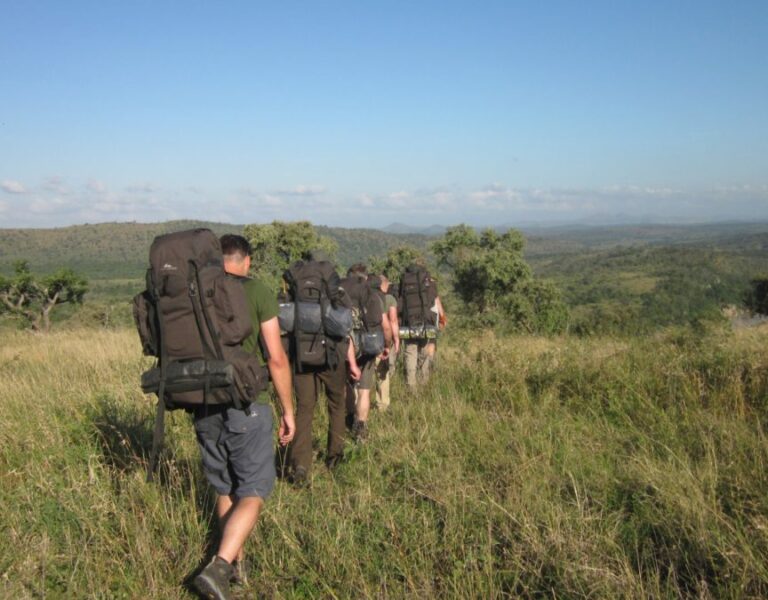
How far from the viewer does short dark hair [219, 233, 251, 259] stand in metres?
2.99

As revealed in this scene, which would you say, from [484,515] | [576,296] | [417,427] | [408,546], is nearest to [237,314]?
[408,546]

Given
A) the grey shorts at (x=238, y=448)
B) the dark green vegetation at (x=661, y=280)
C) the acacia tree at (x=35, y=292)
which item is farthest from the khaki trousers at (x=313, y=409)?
the dark green vegetation at (x=661, y=280)

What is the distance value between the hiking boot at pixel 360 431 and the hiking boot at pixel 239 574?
1.91 meters

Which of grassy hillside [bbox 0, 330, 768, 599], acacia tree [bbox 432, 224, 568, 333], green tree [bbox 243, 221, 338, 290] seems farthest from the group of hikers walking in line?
green tree [bbox 243, 221, 338, 290]

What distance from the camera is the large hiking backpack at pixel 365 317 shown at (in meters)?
5.31

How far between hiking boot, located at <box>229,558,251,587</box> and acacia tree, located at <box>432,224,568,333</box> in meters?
26.5

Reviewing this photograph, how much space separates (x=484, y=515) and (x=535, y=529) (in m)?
0.35

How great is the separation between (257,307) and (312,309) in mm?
1249

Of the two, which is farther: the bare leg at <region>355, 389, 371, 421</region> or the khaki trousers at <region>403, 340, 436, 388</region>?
the khaki trousers at <region>403, 340, 436, 388</region>

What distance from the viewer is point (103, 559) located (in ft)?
8.89

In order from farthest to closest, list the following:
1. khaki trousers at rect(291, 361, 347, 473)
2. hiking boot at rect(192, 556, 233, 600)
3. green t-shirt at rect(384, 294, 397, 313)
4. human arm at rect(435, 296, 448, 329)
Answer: human arm at rect(435, 296, 448, 329) < green t-shirt at rect(384, 294, 397, 313) < khaki trousers at rect(291, 361, 347, 473) < hiking boot at rect(192, 556, 233, 600)

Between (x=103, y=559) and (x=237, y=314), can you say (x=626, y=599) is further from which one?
(x=103, y=559)

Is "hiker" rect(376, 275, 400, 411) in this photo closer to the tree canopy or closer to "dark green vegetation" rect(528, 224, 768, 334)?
the tree canopy

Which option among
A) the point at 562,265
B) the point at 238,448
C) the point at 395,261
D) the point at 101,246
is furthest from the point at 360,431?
the point at 562,265
